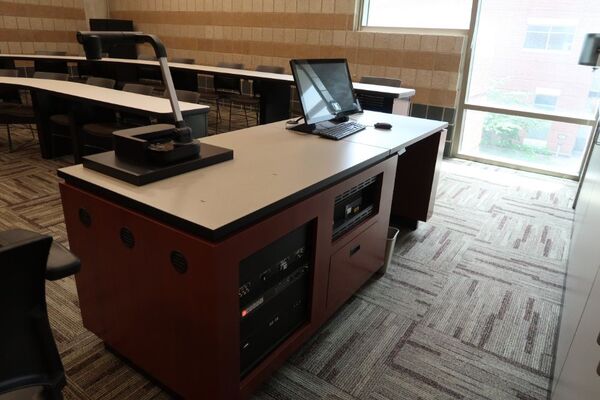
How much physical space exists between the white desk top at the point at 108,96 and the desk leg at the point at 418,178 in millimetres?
1469

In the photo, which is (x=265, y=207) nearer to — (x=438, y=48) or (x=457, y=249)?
(x=457, y=249)

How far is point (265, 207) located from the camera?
1318mm

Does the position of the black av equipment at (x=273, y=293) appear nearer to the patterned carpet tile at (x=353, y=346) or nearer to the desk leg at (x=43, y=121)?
the patterned carpet tile at (x=353, y=346)

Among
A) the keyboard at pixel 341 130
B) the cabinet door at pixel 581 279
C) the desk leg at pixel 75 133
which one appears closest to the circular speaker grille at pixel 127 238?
the keyboard at pixel 341 130

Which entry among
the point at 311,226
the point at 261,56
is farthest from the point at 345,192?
the point at 261,56

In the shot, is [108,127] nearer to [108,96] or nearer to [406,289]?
[108,96]

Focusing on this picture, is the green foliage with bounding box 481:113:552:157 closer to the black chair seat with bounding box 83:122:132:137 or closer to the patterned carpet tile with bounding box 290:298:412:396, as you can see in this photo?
the patterned carpet tile with bounding box 290:298:412:396

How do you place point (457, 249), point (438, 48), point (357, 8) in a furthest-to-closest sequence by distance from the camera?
point (357, 8) < point (438, 48) < point (457, 249)

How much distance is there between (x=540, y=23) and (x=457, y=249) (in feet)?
9.37

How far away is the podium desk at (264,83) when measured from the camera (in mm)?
3801

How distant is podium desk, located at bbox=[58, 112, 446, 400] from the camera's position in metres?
1.23

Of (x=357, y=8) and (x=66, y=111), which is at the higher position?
(x=357, y=8)

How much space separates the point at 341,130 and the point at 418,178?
2.89 ft

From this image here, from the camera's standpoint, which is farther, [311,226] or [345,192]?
[345,192]
